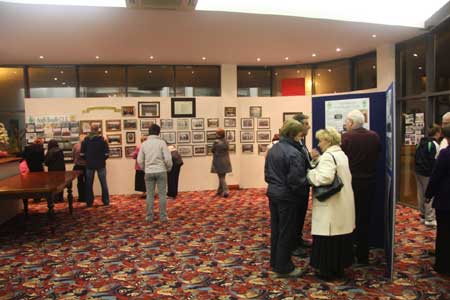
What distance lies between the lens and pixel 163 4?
16.4ft

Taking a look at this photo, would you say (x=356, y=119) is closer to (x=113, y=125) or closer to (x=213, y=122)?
(x=213, y=122)

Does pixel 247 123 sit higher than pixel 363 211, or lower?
higher

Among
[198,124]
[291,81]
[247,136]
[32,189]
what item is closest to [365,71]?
[291,81]

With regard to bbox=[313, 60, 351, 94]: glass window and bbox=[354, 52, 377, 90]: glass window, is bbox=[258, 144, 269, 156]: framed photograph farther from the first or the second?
bbox=[354, 52, 377, 90]: glass window

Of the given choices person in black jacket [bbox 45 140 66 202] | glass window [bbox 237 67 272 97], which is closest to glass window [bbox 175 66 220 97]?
glass window [bbox 237 67 272 97]

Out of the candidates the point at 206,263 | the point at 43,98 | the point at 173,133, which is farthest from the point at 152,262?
the point at 43,98

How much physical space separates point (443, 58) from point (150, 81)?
6.60 meters

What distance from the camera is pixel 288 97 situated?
412 inches

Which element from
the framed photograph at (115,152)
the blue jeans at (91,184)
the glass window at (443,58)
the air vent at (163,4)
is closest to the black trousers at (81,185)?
the blue jeans at (91,184)

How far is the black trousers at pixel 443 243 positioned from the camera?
4.14 meters

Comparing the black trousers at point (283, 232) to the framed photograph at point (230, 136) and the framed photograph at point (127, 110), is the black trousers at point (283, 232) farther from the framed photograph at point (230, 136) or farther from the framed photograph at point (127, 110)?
the framed photograph at point (127, 110)

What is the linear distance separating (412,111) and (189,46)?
14.9 ft

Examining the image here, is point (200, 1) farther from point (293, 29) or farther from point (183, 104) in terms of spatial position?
point (183, 104)

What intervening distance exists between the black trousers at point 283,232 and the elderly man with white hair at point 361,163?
0.85 m
